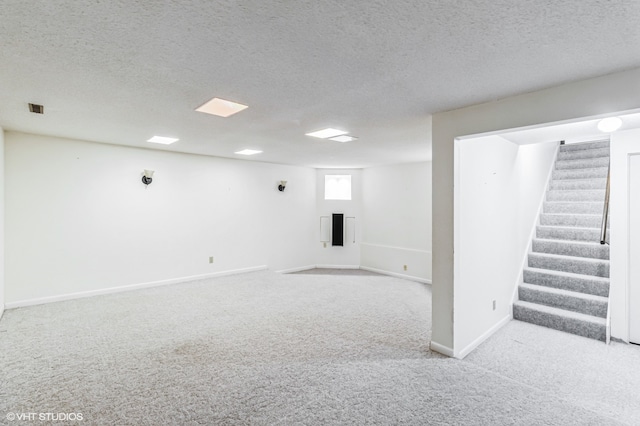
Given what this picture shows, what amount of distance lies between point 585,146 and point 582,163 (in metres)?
0.55

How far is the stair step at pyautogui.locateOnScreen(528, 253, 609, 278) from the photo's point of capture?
4.02 metres

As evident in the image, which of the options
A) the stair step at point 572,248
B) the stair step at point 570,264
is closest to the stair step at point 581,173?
the stair step at point 572,248

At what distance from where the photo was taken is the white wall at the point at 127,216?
13.7 ft

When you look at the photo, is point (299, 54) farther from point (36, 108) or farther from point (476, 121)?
point (36, 108)

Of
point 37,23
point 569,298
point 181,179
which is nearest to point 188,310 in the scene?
point 181,179

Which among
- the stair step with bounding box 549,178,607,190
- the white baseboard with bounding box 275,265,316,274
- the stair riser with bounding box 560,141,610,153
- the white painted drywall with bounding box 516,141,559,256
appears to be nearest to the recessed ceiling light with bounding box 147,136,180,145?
the white baseboard with bounding box 275,265,316,274

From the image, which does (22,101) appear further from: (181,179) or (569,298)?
(569,298)

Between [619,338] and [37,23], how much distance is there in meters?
5.51

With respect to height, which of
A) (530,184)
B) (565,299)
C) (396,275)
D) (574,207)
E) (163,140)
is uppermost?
(163,140)

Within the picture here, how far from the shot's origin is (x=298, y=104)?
108 inches

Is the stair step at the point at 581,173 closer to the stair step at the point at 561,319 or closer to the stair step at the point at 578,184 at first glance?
the stair step at the point at 578,184

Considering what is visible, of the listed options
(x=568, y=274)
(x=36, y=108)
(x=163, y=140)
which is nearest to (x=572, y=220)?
(x=568, y=274)

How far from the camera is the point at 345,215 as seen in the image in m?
7.66

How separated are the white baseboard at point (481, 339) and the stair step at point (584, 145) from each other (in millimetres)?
3720
